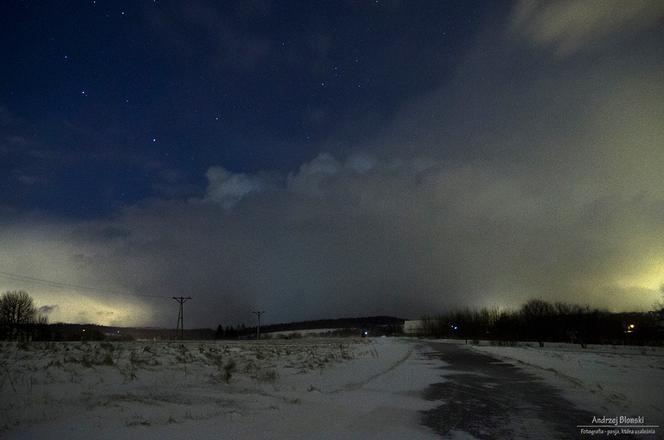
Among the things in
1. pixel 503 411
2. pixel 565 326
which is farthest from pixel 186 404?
pixel 565 326

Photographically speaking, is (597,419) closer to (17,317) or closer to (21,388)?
(21,388)

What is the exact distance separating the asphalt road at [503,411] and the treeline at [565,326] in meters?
46.4

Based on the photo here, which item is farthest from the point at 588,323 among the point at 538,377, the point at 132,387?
the point at 132,387

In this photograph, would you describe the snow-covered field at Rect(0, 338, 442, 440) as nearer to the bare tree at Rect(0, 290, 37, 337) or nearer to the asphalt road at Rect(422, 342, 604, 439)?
the asphalt road at Rect(422, 342, 604, 439)

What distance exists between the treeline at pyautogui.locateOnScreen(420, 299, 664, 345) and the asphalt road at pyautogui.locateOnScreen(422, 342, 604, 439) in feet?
152

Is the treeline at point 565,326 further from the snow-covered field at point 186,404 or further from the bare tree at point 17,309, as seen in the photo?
the bare tree at point 17,309

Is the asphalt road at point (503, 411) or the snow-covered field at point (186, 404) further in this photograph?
the asphalt road at point (503, 411)

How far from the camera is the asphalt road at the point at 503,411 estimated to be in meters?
7.62

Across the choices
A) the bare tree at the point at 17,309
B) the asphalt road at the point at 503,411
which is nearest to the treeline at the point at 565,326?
the asphalt road at the point at 503,411

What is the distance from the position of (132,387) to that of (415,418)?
7034 millimetres

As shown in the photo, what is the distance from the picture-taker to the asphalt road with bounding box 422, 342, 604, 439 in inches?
300

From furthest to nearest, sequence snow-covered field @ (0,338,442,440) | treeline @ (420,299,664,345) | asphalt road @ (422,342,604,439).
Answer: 1. treeline @ (420,299,664,345)
2. asphalt road @ (422,342,604,439)
3. snow-covered field @ (0,338,442,440)

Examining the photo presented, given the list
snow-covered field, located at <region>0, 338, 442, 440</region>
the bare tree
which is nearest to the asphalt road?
snow-covered field, located at <region>0, 338, 442, 440</region>

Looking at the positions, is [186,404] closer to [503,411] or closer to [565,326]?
[503,411]
